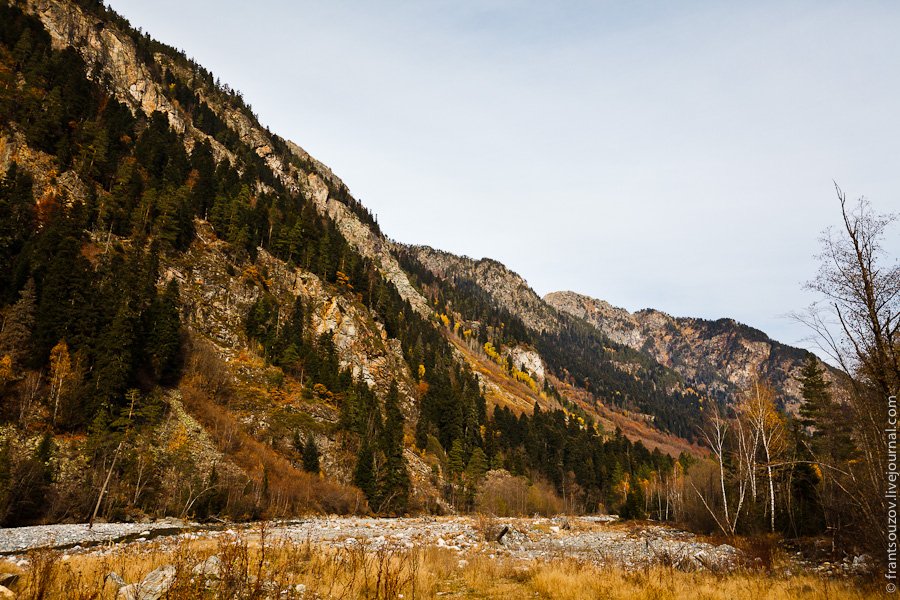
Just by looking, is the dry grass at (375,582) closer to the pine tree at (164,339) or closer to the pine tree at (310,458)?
the pine tree at (310,458)

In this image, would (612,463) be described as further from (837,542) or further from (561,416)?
(837,542)

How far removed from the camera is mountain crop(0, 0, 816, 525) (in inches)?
1460

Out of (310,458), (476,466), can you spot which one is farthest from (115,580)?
(476,466)

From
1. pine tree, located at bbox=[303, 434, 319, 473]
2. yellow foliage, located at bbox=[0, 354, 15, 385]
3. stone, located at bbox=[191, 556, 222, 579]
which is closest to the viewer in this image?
stone, located at bbox=[191, 556, 222, 579]

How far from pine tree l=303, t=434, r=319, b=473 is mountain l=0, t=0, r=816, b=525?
249 mm

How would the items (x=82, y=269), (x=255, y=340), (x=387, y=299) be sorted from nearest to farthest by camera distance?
(x=82, y=269), (x=255, y=340), (x=387, y=299)

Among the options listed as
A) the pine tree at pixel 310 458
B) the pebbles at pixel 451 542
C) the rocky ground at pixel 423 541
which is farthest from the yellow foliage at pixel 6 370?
the pine tree at pixel 310 458

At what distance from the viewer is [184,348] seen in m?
54.2

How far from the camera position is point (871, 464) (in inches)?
464

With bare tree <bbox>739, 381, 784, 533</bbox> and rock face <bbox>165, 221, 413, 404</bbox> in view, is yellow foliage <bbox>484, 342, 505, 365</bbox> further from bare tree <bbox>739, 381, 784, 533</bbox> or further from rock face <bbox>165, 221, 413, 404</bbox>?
bare tree <bbox>739, 381, 784, 533</bbox>

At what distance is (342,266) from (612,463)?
239 feet

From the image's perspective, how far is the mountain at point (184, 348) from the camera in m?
37.1

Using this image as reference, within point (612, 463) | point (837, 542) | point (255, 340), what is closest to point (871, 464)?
point (837, 542)

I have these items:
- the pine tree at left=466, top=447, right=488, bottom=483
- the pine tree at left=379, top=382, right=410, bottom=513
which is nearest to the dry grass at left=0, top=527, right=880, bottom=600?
the pine tree at left=379, top=382, right=410, bottom=513
